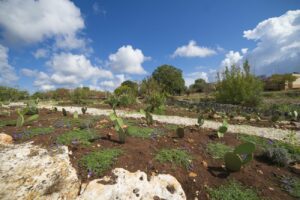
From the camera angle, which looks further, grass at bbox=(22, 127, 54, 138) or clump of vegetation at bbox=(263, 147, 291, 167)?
grass at bbox=(22, 127, 54, 138)

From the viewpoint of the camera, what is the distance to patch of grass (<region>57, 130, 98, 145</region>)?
11.5ft

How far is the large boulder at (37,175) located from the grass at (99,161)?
21 centimetres

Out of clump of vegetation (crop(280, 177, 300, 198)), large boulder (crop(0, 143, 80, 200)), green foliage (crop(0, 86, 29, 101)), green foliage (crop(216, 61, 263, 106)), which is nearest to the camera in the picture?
large boulder (crop(0, 143, 80, 200))

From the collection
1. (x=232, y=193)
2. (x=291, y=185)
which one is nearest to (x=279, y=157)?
(x=291, y=185)

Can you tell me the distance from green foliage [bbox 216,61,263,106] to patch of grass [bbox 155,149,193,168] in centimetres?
992

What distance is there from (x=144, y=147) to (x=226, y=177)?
1412 mm

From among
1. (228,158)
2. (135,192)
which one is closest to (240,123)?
(228,158)

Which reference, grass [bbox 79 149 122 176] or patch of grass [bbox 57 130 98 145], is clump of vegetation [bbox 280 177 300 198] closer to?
grass [bbox 79 149 122 176]

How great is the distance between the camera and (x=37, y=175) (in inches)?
100

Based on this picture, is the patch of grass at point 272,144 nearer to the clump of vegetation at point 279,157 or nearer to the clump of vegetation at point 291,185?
the clump of vegetation at point 279,157

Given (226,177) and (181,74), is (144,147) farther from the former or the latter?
(181,74)

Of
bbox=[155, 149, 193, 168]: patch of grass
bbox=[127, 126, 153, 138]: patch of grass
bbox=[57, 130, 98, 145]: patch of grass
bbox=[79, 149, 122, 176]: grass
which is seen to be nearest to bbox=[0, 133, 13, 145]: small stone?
bbox=[57, 130, 98, 145]: patch of grass

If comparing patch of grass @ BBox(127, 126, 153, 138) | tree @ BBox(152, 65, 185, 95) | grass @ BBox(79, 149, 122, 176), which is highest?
tree @ BBox(152, 65, 185, 95)

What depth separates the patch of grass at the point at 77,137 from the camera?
3.50m
